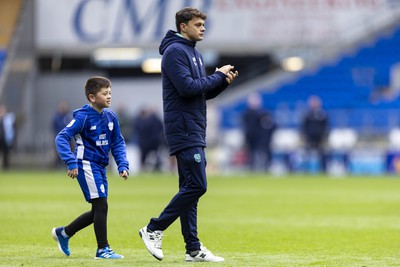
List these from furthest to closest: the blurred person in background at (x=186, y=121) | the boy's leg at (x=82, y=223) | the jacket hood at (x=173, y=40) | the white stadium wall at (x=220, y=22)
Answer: the white stadium wall at (x=220, y=22) < the boy's leg at (x=82, y=223) < the jacket hood at (x=173, y=40) < the blurred person in background at (x=186, y=121)

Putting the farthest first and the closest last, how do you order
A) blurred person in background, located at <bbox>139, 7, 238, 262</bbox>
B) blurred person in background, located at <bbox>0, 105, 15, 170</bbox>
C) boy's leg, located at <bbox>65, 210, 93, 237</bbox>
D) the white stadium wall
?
the white stadium wall < blurred person in background, located at <bbox>0, 105, 15, 170</bbox> < boy's leg, located at <bbox>65, 210, 93, 237</bbox> < blurred person in background, located at <bbox>139, 7, 238, 262</bbox>

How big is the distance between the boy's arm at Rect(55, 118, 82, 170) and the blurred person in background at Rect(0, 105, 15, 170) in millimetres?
25136

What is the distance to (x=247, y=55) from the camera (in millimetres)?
43219

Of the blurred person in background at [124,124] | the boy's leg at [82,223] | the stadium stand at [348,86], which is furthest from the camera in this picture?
the stadium stand at [348,86]

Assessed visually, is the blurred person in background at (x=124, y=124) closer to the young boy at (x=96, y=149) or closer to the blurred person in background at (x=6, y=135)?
the blurred person in background at (x=6, y=135)

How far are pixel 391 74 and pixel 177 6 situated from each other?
8.91 m

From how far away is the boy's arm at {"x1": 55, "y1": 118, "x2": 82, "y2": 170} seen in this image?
30.7ft

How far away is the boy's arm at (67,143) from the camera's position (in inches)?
368

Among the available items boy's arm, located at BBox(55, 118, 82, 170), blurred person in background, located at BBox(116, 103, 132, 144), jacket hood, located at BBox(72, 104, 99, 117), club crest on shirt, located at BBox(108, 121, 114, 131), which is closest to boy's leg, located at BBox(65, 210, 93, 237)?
boy's arm, located at BBox(55, 118, 82, 170)

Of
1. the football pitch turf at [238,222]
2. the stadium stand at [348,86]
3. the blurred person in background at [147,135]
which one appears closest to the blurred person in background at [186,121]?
the football pitch turf at [238,222]

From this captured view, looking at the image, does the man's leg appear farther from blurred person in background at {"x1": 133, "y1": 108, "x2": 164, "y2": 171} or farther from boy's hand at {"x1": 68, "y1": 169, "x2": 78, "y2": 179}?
blurred person in background at {"x1": 133, "y1": 108, "x2": 164, "y2": 171}

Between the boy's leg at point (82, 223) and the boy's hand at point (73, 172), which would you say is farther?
the boy's leg at point (82, 223)

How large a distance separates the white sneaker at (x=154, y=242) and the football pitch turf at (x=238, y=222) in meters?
0.10

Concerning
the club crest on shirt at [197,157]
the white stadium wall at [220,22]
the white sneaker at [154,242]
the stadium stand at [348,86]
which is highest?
the white stadium wall at [220,22]
